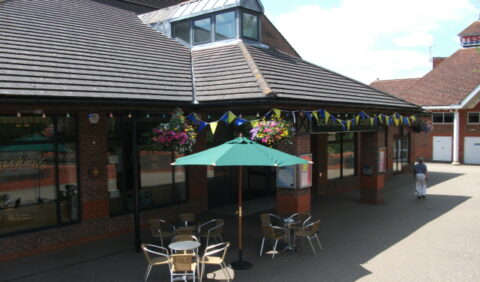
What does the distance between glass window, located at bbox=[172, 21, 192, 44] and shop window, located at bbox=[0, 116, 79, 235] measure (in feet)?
20.3

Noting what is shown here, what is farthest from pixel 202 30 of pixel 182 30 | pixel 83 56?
pixel 83 56

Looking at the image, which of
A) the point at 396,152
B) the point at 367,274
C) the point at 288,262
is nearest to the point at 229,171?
the point at 288,262

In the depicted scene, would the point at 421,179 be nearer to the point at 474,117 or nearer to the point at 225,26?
the point at 225,26

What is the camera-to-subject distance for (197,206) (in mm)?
12055

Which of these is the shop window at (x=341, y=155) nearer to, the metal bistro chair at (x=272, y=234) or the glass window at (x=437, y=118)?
the metal bistro chair at (x=272, y=234)

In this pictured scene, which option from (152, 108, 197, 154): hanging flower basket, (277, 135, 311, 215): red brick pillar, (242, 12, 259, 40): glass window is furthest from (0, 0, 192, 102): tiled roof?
(277, 135, 311, 215): red brick pillar

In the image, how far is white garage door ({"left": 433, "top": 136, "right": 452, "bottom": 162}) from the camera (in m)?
29.6

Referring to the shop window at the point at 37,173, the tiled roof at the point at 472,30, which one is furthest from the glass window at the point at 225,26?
the tiled roof at the point at 472,30

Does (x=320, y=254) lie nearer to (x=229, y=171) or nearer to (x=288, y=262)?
(x=288, y=262)

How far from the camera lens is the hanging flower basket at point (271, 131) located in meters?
A: 8.62

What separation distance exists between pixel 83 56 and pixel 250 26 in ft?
19.1

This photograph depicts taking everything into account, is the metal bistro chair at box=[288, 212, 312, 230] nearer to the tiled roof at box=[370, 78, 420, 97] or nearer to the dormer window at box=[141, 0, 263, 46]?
the dormer window at box=[141, 0, 263, 46]

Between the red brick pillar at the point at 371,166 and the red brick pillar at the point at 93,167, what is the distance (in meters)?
8.36

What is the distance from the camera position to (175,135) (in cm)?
868
